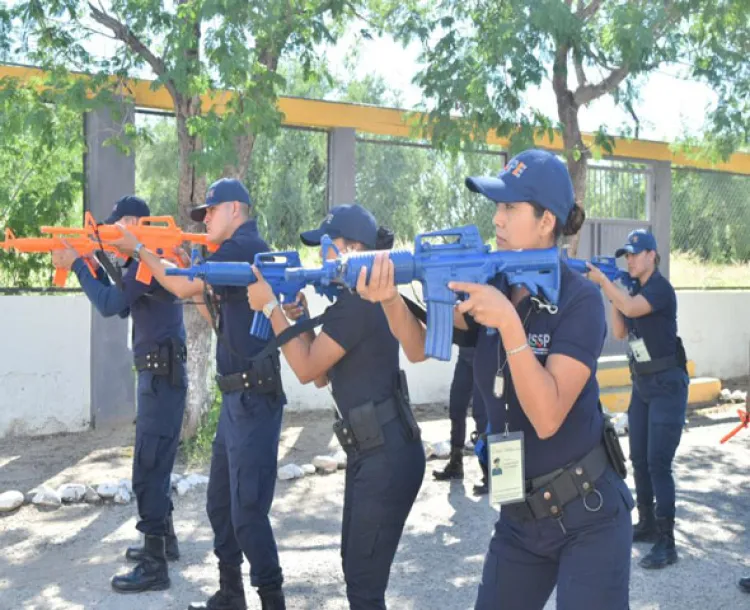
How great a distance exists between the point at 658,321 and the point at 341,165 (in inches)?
→ 209

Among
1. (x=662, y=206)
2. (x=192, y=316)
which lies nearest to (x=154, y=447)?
(x=192, y=316)

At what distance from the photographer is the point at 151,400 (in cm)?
479

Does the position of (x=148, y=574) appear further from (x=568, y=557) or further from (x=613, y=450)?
(x=613, y=450)

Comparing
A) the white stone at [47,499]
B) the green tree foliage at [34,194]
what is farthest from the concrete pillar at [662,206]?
the white stone at [47,499]

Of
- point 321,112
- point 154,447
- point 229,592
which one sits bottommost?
point 229,592

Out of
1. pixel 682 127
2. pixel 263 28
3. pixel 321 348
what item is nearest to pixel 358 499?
pixel 321 348

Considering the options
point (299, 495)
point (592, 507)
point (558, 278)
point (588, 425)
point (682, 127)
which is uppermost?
point (682, 127)

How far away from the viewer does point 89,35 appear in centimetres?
770

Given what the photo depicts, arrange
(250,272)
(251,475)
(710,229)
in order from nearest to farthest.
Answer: (250,272) < (251,475) < (710,229)

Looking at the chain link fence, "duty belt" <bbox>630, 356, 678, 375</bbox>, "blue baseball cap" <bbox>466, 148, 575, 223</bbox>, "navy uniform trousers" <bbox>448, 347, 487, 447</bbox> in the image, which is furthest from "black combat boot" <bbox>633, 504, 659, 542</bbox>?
the chain link fence

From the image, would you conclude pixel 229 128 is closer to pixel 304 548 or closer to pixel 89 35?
pixel 89 35

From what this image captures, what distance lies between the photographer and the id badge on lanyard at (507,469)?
260cm

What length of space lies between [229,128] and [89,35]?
1.83 meters

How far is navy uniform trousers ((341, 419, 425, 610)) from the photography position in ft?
10.8
